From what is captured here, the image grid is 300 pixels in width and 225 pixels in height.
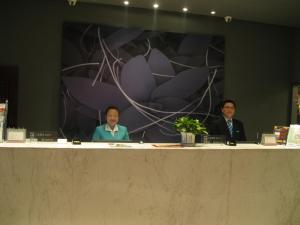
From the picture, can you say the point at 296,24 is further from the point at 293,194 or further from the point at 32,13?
the point at 32,13

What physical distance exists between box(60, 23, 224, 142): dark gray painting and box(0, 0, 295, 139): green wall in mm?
186

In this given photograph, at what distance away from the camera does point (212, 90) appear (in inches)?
221

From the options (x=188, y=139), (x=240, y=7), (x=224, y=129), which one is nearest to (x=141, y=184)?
(x=188, y=139)

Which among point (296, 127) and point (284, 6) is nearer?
point (296, 127)

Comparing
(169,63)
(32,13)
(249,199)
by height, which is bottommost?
(249,199)

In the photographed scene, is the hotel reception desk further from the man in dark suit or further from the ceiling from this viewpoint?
the ceiling

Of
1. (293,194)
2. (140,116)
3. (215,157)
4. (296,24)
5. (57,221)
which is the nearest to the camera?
(57,221)

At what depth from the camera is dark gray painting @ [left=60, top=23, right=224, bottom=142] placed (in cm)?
503

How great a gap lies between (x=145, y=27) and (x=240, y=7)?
1.50 metres

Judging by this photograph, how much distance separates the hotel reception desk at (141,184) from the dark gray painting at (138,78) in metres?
2.50

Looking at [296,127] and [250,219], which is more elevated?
[296,127]

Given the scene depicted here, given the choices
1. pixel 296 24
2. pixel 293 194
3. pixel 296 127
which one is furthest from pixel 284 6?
pixel 293 194

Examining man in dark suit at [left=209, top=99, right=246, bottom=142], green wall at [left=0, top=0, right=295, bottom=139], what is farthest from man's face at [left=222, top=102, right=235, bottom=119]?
green wall at [left=0, top=0, right=295, bottom=139]

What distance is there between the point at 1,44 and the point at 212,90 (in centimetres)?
336
